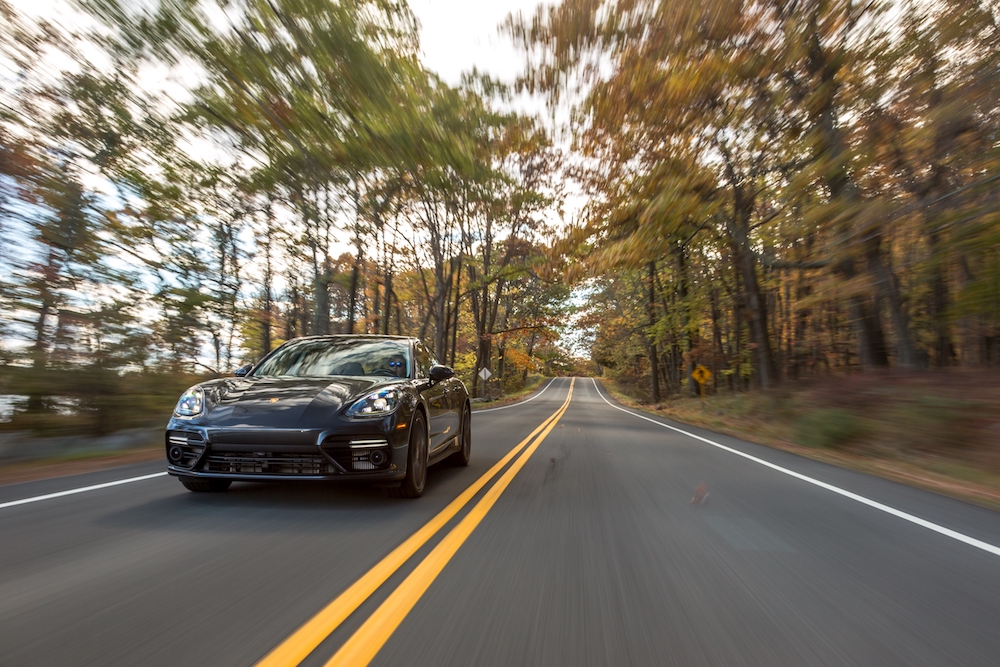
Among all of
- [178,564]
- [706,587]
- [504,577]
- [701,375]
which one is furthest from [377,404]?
[701,375]

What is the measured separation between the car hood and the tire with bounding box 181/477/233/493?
0.71m

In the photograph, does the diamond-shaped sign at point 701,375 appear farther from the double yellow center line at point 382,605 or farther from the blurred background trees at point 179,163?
the double yellow center line at point 382,605

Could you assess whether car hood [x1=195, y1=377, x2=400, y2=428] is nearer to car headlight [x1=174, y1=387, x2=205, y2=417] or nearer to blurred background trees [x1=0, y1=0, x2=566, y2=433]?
car headlight [x1=174, y1=387, x2=205, y2=417]

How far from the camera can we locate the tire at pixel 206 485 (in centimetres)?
489

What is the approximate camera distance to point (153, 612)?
2594 millimetres

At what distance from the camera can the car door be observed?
583cm

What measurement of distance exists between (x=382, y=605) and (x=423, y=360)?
396cm

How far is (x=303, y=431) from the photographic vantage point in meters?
4.35

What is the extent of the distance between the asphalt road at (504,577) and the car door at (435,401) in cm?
54

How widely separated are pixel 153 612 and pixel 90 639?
12.2 inches

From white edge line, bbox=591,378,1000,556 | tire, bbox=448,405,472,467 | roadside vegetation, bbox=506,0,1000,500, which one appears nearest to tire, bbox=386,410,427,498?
tire, bbox=448,405,472,467

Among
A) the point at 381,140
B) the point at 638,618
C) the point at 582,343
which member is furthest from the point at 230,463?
the point at 582,343

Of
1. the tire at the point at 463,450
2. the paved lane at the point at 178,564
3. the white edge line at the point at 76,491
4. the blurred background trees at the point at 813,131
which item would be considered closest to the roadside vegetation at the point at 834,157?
the blurred background trees at the point at 813,131

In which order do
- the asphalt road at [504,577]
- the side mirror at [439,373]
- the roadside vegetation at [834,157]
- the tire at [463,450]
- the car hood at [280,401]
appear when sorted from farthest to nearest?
the roadside vegetation at [834,157]
the tire at [463,450]
the side mirror at [439,373]
the car hood at [280,401]
the asphalt road at [504,577]
